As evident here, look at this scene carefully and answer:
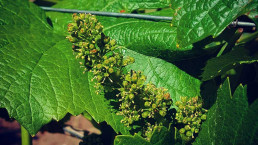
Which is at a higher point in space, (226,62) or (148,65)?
(226,62)

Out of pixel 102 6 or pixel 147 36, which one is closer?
pixel 147 36

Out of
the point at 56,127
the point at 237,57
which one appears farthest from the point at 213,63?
the point at 56,127

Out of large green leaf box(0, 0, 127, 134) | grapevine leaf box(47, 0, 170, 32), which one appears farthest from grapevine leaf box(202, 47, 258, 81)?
grapevine leaf box(47, 0, 170, 32)

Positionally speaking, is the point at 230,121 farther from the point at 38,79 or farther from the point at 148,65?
the point at 38,79

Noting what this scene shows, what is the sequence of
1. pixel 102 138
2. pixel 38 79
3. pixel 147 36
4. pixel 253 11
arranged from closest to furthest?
pixel 253 11 → pixel 38 79 → pixel 147 36 → pixel 102 138

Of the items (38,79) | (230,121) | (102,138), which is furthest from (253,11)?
(102,138)

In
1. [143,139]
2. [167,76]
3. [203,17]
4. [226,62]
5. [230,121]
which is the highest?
[203,17]

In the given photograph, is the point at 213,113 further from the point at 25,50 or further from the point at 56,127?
the point at 56,127
